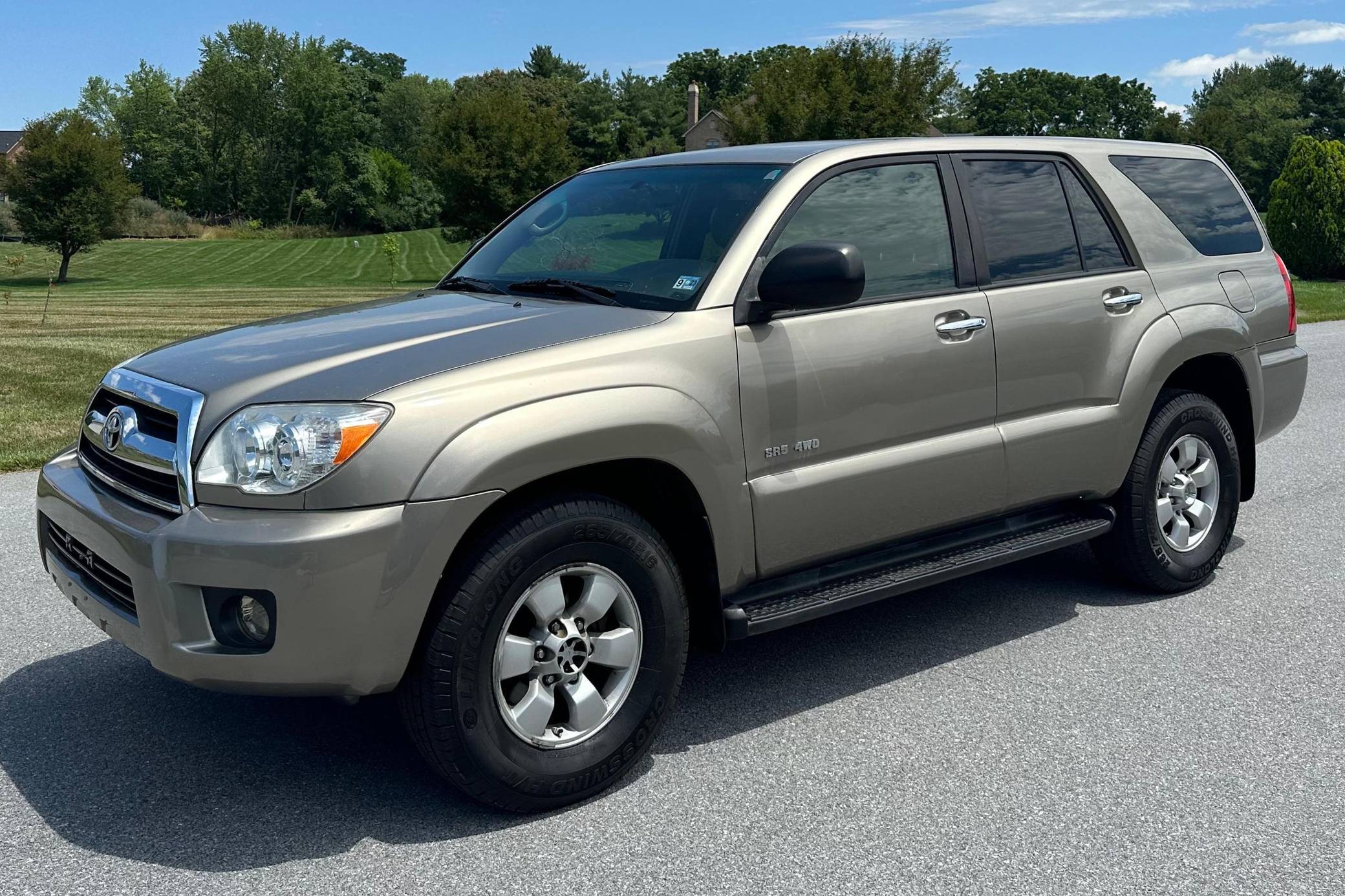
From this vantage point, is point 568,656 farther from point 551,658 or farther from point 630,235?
point 630,235

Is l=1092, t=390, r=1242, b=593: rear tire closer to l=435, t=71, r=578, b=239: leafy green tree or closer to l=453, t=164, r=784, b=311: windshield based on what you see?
l=453, t=164, r=784, b=311: windshield

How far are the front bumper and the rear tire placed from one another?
311 cm

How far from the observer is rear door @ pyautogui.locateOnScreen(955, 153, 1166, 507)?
4.63m

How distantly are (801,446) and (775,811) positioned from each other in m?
1.14

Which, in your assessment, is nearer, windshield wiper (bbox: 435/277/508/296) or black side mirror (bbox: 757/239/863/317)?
black side mirror (bbox: 757/239/863/317)

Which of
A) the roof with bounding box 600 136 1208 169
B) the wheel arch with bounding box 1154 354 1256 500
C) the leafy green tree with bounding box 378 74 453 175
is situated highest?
the leafy green tree with bounding box 378 74 453 175

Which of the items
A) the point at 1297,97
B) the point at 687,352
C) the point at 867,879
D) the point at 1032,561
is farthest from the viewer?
the point at 1297,97

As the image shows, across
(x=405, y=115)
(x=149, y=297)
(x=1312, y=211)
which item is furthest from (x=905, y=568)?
(x=405, y=115)

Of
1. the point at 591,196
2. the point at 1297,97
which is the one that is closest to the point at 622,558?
the point at 591,196

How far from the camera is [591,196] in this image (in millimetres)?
4887

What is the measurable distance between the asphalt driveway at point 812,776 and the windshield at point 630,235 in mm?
1457

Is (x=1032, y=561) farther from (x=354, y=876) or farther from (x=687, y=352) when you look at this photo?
(x=354, y=876)

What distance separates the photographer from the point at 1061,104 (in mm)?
113188

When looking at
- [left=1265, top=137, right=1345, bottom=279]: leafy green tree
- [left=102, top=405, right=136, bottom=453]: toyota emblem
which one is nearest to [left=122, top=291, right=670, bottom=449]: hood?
[left=102, top=405, right=136, bottom=453]: toyota emblem
